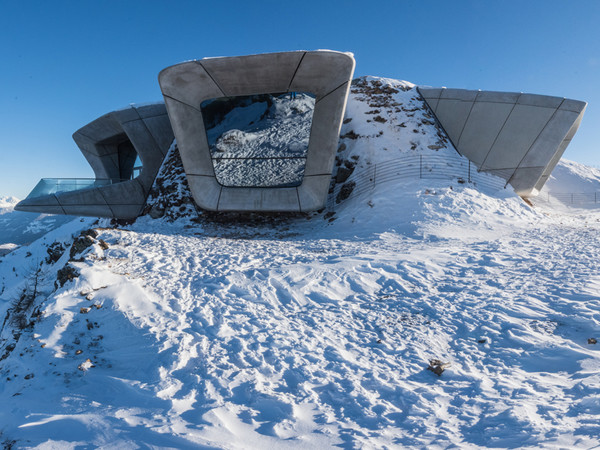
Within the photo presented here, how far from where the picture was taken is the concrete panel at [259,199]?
1293 centimetres

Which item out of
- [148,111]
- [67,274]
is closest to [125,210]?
[148,111]

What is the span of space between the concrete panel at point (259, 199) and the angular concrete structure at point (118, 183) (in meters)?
7.23

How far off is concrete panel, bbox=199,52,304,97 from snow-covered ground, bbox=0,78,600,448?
617 cm

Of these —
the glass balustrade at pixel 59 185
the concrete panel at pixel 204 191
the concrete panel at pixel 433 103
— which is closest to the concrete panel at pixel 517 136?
the concrete panel at pixel 433 103

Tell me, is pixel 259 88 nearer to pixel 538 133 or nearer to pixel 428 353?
pixel 428 353

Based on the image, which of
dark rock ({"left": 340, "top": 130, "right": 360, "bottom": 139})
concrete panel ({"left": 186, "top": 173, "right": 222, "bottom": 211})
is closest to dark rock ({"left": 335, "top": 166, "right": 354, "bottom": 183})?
dark rock ({"left": 340, "top": 130, "right": 360, "bottom": 139})

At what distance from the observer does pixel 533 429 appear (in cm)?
261

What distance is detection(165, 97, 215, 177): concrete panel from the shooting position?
39.4 feet

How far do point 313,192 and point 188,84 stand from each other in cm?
585

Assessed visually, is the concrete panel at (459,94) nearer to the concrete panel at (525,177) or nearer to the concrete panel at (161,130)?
the concrete panel at (525,177)

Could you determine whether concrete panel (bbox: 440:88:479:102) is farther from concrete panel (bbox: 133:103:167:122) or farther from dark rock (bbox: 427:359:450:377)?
dark rock (bbox: 427:359:450:377)

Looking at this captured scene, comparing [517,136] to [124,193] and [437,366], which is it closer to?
[437,366]

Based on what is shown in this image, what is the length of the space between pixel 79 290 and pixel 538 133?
58.7 feet

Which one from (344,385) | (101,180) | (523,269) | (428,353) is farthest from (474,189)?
(101,180)
